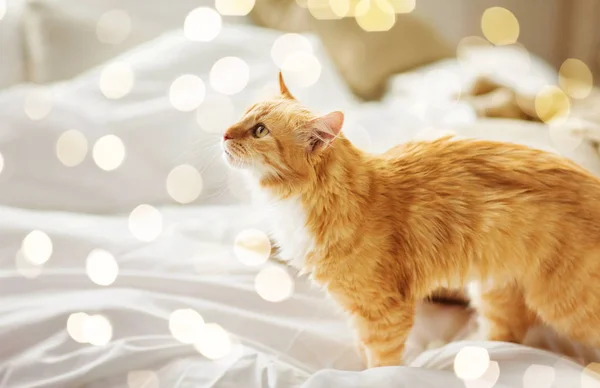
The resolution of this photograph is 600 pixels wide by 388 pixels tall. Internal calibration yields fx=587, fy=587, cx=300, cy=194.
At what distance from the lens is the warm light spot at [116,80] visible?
1.42 m

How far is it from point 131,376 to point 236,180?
1.86ft

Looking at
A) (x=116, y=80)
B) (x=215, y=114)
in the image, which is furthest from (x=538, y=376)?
(x=116, y=80)

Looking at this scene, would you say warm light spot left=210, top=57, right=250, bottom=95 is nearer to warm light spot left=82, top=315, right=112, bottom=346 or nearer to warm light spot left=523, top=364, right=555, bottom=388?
warm light spot left=82, top=315, right=112, bottom=346

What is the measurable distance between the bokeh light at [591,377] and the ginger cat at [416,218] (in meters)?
0.04

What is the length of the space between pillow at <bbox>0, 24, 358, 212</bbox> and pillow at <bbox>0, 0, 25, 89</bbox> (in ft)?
0.64

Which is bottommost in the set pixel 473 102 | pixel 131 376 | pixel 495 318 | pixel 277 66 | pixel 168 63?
pixel 495 318

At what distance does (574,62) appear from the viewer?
9.55 feet

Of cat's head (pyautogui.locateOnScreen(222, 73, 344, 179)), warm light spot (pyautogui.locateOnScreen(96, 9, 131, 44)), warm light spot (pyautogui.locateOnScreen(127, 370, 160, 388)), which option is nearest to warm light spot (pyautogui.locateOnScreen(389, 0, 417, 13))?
warm light spot (pyautogui.locateOnScreen(96, 9, 131, 44))

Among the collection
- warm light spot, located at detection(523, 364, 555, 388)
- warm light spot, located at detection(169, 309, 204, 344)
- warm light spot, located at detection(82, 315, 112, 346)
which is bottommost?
warm light spot, located at detection(523, 364, 555, 388)

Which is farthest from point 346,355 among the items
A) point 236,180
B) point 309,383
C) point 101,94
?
point 101,94

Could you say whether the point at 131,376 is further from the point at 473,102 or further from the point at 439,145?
the point at 473,102

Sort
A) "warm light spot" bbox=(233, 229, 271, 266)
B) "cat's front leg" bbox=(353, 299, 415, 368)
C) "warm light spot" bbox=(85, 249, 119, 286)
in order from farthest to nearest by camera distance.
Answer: "warm light spot" bbox=(233, 229, 271, 266) < "warm light spot" bbox=(85, 249, 119, 286) < "cat's front leg" bbox=(353, 299, 415, 368)

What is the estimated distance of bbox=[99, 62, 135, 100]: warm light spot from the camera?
1415 mm

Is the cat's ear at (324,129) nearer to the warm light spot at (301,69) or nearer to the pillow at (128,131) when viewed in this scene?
the pillow at (128,131)
